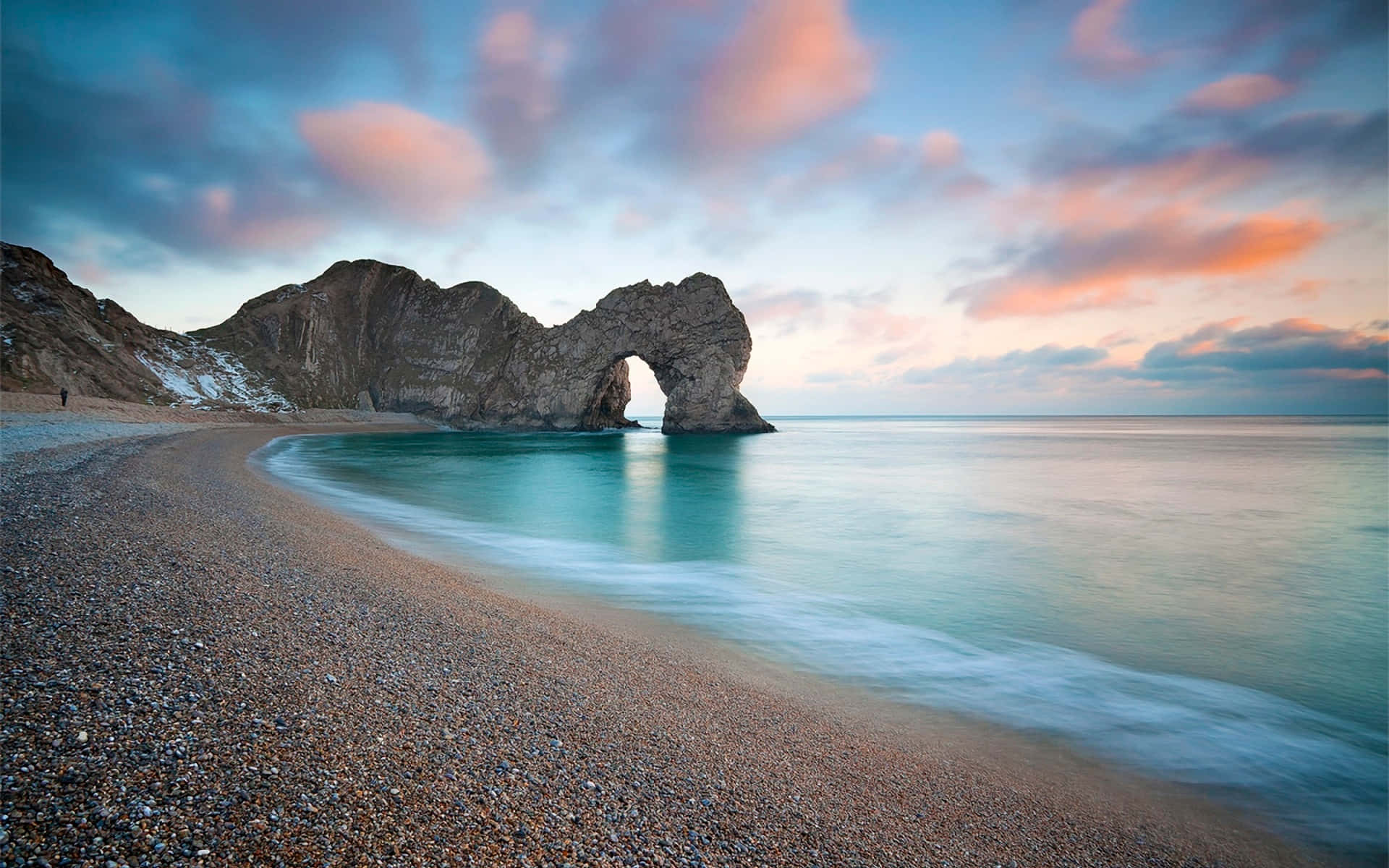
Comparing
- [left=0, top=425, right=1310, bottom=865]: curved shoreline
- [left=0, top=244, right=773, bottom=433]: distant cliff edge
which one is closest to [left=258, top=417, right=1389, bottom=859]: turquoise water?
[left=0, top=425, right=1310, bottom=865]: curved shoreline

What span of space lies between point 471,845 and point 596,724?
169cm

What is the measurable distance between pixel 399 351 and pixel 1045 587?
113 meters

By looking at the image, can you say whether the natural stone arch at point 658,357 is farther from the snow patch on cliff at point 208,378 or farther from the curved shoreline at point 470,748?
the curved shoreline at point 470,748

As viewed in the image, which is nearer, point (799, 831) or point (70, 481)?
point (799, 831)

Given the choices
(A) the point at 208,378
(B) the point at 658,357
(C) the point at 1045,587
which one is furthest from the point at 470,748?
(A) the point at 208,378

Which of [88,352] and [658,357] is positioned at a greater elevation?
[658,357]

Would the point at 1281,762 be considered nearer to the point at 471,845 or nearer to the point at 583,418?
the point at 471,845

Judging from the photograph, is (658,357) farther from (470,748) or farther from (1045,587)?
(470,748)

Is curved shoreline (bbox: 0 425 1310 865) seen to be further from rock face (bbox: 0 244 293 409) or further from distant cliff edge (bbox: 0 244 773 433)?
distant cliff edge (bbox: 0 244 773 433)

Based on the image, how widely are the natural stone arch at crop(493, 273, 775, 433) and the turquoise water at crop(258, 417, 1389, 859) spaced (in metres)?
44.1

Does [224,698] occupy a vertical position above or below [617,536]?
above

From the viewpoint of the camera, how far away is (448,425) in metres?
96.5

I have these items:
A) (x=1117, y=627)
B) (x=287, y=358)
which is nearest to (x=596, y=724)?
(x=1117, y=627)

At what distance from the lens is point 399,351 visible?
10575 cm
